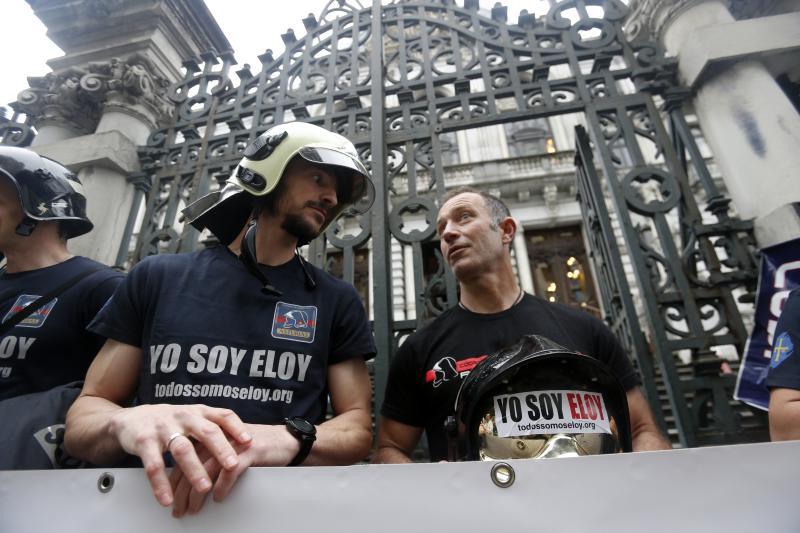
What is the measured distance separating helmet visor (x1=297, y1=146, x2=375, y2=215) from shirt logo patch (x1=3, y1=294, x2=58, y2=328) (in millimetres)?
1540

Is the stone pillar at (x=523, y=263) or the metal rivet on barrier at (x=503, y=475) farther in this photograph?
the stone pillar at (x=523, y=263)

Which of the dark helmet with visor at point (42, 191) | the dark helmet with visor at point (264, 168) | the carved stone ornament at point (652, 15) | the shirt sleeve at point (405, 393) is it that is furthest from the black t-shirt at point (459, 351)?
the carved stone ornament at point (652, 15)

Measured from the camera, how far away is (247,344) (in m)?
1.61

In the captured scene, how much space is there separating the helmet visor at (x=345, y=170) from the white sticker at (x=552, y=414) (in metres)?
1.49

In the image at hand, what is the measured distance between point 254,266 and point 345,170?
2.69ft

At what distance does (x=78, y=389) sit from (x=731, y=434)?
364 centimetres

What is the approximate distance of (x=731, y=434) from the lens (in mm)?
2346

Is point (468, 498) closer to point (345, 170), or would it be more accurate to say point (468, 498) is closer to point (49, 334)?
point (345, 170)

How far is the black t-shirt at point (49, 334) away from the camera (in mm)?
1860

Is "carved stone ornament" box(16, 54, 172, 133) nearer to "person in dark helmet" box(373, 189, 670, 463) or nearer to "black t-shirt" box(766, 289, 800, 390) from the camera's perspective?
"person in dark helmet" box(373, 189, 670, 463)

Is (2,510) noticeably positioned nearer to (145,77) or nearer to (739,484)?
(739,484)

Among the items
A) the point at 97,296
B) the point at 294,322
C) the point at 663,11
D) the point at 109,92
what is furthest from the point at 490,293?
the point at 109,92

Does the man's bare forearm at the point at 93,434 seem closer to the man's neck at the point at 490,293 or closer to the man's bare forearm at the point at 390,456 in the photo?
the man's bare forearm at the point at 390,456

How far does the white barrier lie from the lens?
0.81 m
